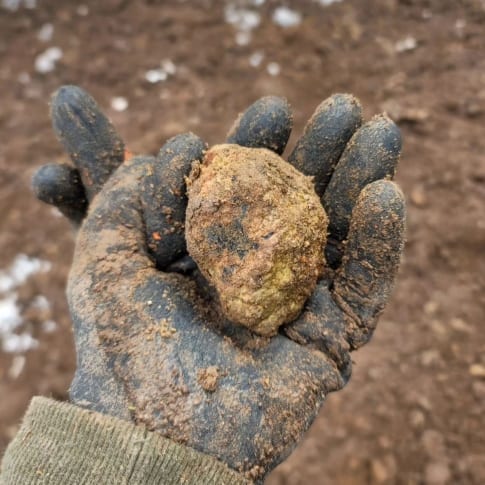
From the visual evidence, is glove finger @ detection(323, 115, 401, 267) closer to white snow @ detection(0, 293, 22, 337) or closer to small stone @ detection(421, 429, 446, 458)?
small stone @ detection(421, 429, 446, 458)

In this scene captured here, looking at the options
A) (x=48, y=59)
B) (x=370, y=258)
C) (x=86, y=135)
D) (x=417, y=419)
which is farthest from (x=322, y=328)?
(x=48, y=59)

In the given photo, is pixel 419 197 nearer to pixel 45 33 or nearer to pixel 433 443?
pixel 433 443

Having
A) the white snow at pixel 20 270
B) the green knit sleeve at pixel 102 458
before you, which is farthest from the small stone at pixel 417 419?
the white snow at pixel 20 270

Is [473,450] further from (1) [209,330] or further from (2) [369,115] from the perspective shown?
(2) [369,115]

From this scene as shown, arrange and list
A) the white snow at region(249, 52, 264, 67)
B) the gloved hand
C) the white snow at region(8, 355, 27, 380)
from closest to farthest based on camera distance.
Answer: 1. the gloved hand
2. the white snow at region(8, 355, 27, 380)
3. the white snow at region(249, 52, 264, 67)

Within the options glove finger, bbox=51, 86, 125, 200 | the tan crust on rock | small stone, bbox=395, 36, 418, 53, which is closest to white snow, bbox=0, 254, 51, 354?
glove finger, bbox=51, 86, 125, 200

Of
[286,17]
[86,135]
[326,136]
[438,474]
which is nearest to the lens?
[326,136]
